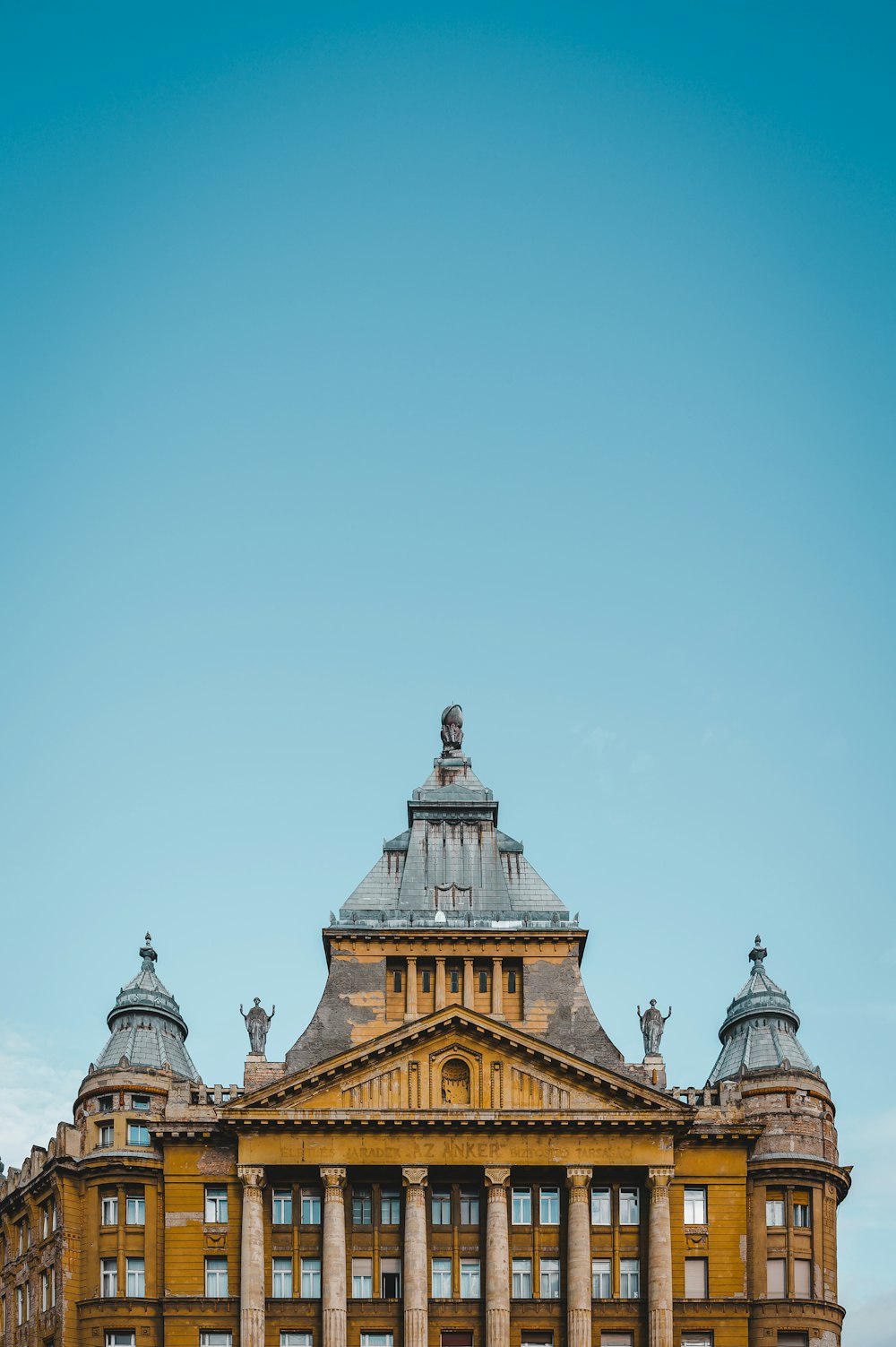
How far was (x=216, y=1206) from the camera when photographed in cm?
11431

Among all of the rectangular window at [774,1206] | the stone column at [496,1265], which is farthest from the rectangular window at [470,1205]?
the rectangular window at [774,1206]

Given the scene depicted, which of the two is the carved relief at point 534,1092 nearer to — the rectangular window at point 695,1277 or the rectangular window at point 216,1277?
the rectangular window at point 695,1277

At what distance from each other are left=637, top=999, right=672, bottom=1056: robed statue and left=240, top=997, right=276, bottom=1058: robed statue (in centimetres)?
1834

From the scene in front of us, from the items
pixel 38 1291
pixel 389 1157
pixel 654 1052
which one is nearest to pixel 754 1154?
pixel 654 1052

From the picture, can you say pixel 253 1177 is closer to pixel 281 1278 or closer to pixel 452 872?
pixel 281 1278

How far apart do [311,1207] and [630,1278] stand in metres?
15.1

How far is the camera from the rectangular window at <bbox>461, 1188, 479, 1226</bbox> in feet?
375

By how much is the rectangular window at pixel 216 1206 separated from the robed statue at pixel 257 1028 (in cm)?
710

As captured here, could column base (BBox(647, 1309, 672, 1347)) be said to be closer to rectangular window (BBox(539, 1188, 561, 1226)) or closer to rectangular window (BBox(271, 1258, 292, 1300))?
rectangular window (BBox(539, 1188, 561, 1226))

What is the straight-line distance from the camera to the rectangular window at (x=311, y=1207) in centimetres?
11394

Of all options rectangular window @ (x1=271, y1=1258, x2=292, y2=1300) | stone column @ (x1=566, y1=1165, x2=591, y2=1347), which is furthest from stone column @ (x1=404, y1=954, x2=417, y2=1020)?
rectangular window @ (x1=271, y1=1258, x2=292, y2=1300)

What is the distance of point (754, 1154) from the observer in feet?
379

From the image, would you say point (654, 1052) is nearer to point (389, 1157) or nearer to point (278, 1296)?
point (389, 1157)

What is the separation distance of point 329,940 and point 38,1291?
2167cm
